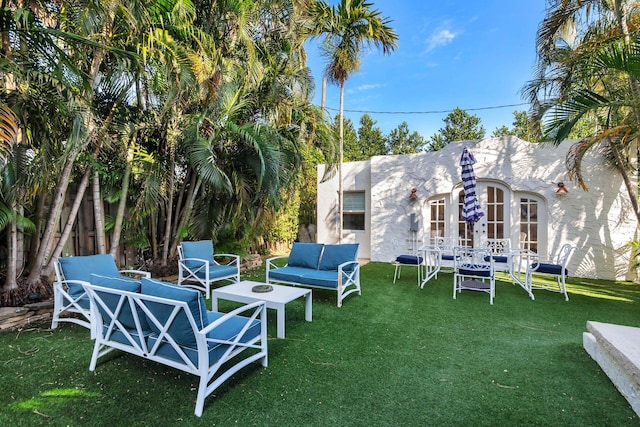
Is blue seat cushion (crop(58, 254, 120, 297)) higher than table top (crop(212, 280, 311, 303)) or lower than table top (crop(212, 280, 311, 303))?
higher

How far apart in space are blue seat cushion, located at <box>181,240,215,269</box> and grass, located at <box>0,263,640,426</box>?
1936 mm

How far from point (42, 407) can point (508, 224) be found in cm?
876

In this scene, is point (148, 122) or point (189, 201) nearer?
point (148, 122)

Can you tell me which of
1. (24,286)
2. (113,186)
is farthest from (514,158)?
(24,286)

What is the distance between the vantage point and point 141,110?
5473mm

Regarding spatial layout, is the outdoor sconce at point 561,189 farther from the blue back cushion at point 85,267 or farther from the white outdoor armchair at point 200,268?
the blue back cushion at point 85,267

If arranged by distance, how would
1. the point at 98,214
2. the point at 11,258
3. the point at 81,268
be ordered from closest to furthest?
the point at 81,268
the point at 11,258
the point at 98,214

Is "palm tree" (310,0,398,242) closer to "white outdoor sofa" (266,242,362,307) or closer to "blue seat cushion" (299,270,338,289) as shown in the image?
"white outdoor sofa" (266,242,362,307)

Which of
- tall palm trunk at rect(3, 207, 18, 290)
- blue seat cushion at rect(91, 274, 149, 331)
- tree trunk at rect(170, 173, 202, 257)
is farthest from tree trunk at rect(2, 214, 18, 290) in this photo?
blue seat cushion at rect(91, 274, 149, 331)

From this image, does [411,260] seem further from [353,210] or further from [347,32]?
[347,32]

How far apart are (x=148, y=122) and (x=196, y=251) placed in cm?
244

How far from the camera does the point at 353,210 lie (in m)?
9.91

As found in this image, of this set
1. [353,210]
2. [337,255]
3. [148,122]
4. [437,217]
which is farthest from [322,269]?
[353,210]

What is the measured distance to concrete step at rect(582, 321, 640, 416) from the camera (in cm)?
229
